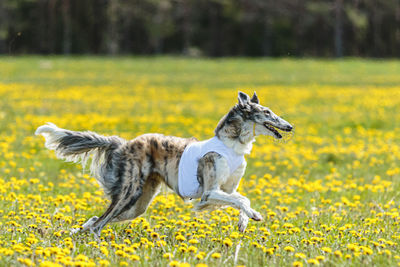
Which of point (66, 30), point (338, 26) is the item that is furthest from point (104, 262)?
point (338, 26)

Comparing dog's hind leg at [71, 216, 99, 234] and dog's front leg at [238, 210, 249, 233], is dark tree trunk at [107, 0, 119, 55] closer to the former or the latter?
dog's hind leg at [71, 216, 99, 234]

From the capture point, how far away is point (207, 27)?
2275 inches

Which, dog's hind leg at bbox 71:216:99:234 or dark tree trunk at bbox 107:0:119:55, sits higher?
dark tree trunk at bbox 107:0:119:55

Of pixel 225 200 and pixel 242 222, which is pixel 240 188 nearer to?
pixel 242 222

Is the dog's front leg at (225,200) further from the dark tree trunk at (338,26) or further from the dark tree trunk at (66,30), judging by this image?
the dark tree trunk at (338,26)

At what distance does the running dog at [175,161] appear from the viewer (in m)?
4.92

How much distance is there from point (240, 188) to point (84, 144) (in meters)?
2.68

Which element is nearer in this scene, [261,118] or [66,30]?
[261,118]

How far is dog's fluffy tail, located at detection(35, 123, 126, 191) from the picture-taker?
5449 millimetres

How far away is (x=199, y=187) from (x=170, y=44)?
53208 millimetres

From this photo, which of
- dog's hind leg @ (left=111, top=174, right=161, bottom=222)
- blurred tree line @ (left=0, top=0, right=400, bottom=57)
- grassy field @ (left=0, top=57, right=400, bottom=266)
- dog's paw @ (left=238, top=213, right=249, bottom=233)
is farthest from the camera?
blurred tree line @ (left=0, top=0, right=400, bottom=57)

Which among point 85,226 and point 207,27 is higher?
point 207,27

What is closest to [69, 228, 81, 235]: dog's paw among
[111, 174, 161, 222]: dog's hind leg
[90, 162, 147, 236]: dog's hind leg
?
[90, 162, 147, 236]: dog's hind leg

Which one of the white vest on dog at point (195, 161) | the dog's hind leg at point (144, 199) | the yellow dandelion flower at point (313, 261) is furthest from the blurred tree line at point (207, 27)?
the yellow dandelion flower at point (313, 261)
